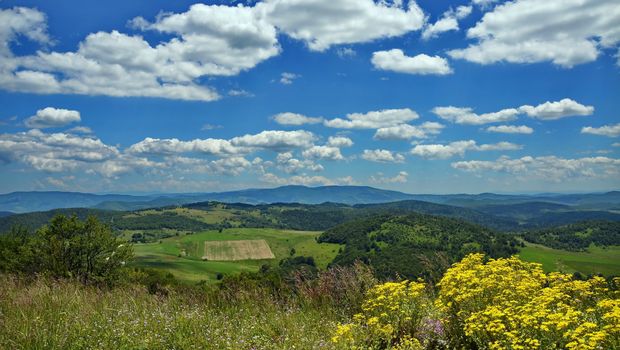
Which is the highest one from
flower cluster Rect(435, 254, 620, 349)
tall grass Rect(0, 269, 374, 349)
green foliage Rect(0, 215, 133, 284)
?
flower cluster Rect(435, 254, 620, 349)

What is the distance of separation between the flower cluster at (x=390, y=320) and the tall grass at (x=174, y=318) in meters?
0.56

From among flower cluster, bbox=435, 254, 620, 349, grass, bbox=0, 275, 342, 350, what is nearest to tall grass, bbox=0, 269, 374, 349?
grass, bbox=0, 275, 342, 350

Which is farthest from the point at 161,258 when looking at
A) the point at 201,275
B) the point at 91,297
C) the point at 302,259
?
the point at 91,297

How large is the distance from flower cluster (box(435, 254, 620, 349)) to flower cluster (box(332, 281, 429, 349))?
1.85 ft

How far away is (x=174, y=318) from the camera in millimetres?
8109

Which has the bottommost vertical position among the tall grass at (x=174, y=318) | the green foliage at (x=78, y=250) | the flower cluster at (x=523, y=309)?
the green foliage at (x=78, y=250)

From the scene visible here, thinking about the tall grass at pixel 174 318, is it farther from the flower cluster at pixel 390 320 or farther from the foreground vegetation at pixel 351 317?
the flower cluster at pixel 390 320

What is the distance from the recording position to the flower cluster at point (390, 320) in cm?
706

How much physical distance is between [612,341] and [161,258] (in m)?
176

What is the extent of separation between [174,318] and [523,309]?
21.2 ft

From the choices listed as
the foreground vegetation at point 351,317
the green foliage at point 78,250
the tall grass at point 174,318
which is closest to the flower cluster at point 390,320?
the foreground vegetation at point 351,317

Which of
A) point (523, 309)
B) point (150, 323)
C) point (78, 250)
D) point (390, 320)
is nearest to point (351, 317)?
point (390, 320)

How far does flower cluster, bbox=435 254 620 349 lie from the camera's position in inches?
211

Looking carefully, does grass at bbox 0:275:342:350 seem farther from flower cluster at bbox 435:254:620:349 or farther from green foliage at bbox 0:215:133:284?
green foliage at bbox 0:215:133:284
